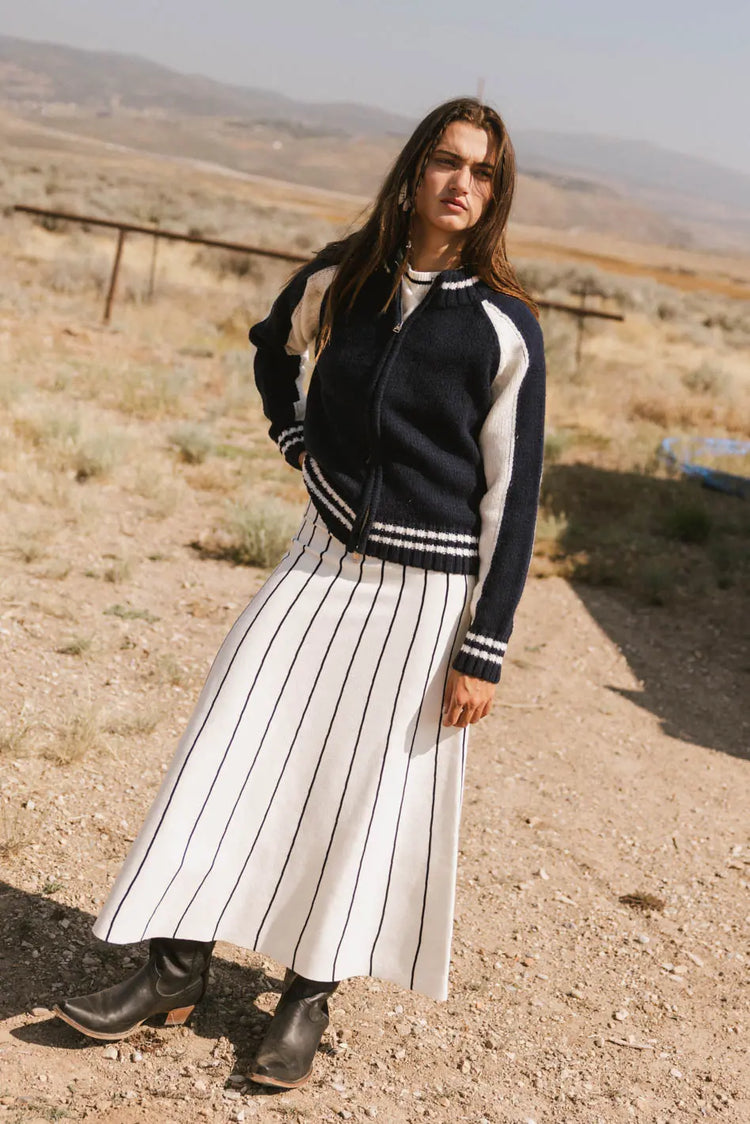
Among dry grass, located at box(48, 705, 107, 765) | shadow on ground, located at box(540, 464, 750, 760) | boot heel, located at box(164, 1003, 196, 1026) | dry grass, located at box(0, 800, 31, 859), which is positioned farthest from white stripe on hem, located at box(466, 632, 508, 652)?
shadow on ground, located at box(540, 464, 750, 760)

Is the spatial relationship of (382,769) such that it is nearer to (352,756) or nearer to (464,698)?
(352,756)

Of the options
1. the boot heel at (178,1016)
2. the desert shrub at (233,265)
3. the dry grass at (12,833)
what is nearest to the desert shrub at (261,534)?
the dry grass at (12,833)

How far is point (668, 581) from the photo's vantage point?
7434mm

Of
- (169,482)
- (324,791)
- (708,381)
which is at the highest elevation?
(324,791)

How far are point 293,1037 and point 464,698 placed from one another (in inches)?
33.2

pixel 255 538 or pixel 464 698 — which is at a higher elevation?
pixel 464 698

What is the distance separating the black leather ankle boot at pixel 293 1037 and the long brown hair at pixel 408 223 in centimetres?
140

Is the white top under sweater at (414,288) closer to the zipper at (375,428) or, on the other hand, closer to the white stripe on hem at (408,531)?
the zipper at (375,428)

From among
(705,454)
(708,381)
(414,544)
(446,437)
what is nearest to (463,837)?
(414,544)

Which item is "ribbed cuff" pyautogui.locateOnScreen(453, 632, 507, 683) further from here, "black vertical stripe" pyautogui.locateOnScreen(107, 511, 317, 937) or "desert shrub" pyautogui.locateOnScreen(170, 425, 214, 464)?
"desert shrub" pyautogui.locateOnScreen(170, 425, 214, 464)

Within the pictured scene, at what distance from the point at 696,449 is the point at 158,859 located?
9336 millimetres

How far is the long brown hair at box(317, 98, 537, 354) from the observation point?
2.38 meters

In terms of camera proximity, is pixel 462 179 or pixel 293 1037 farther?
pixel 293 1037

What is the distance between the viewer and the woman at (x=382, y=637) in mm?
2365
